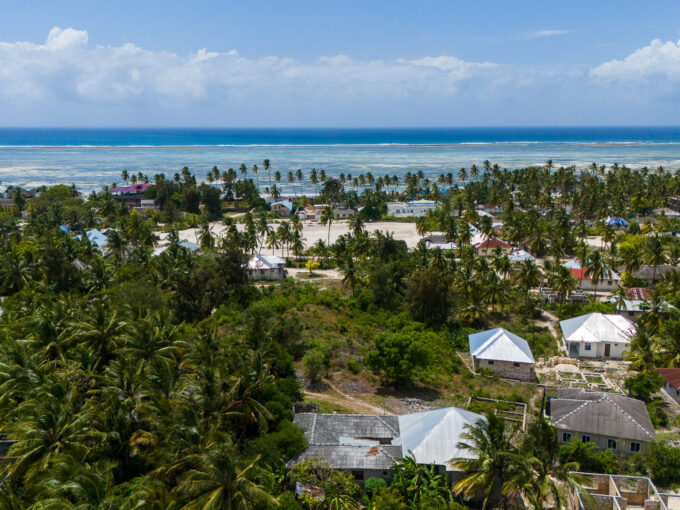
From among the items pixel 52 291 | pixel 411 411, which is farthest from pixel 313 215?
pixel 411 411

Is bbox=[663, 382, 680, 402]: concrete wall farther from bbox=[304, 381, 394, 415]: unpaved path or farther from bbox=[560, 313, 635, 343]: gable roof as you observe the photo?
bbox=[304, 381, 394, 415]: unpaved path

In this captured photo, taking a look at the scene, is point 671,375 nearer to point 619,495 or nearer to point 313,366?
point 619,495

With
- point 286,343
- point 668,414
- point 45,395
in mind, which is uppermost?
point 45,395

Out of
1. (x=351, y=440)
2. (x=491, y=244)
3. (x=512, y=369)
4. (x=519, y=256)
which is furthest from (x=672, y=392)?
(x=491, y=244)

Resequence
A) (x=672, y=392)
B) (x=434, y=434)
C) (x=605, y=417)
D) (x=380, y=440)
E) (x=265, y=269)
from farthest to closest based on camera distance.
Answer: (x=265, y=269) → (x=672, y=392) → (x=605, y=417) → (x=380, y=440) → (x=434, y=434)

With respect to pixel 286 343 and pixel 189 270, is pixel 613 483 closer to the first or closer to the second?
pixel 286 343

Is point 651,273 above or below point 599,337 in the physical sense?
above

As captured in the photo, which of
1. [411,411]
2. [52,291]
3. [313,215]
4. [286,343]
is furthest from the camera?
[313,215]
